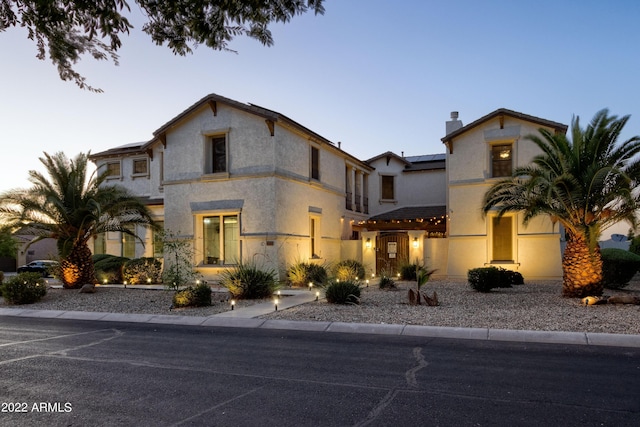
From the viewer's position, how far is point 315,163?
75.0ft

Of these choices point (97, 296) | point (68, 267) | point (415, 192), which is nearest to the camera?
point (97, 296)

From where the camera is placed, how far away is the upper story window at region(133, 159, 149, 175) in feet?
89.5

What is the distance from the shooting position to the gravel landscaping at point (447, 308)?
396 inches

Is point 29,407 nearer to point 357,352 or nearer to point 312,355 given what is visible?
point 312,355

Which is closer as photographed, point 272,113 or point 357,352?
point 357,352

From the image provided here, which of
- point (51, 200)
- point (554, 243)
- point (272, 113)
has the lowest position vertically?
point (554, 243)

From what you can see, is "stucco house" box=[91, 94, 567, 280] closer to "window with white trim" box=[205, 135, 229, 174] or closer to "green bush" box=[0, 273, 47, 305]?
"window with white trim" box=[205, 135, 229, 174]

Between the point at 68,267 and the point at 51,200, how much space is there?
110 inches

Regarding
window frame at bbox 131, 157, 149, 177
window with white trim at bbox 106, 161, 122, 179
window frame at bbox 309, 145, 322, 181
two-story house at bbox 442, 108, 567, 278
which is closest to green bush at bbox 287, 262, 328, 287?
window frame at bbox 309, 145, 322, 181

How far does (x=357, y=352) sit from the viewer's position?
7949 millimetres

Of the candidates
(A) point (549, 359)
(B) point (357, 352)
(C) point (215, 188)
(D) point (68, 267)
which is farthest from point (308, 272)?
(A) point (549, 359)

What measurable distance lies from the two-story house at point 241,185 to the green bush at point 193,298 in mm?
3943

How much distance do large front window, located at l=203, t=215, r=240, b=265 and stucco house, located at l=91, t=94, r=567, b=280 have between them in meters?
0.04

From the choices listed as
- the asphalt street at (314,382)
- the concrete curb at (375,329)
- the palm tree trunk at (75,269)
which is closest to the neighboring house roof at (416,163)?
the palm tree trunk at (75,269)
